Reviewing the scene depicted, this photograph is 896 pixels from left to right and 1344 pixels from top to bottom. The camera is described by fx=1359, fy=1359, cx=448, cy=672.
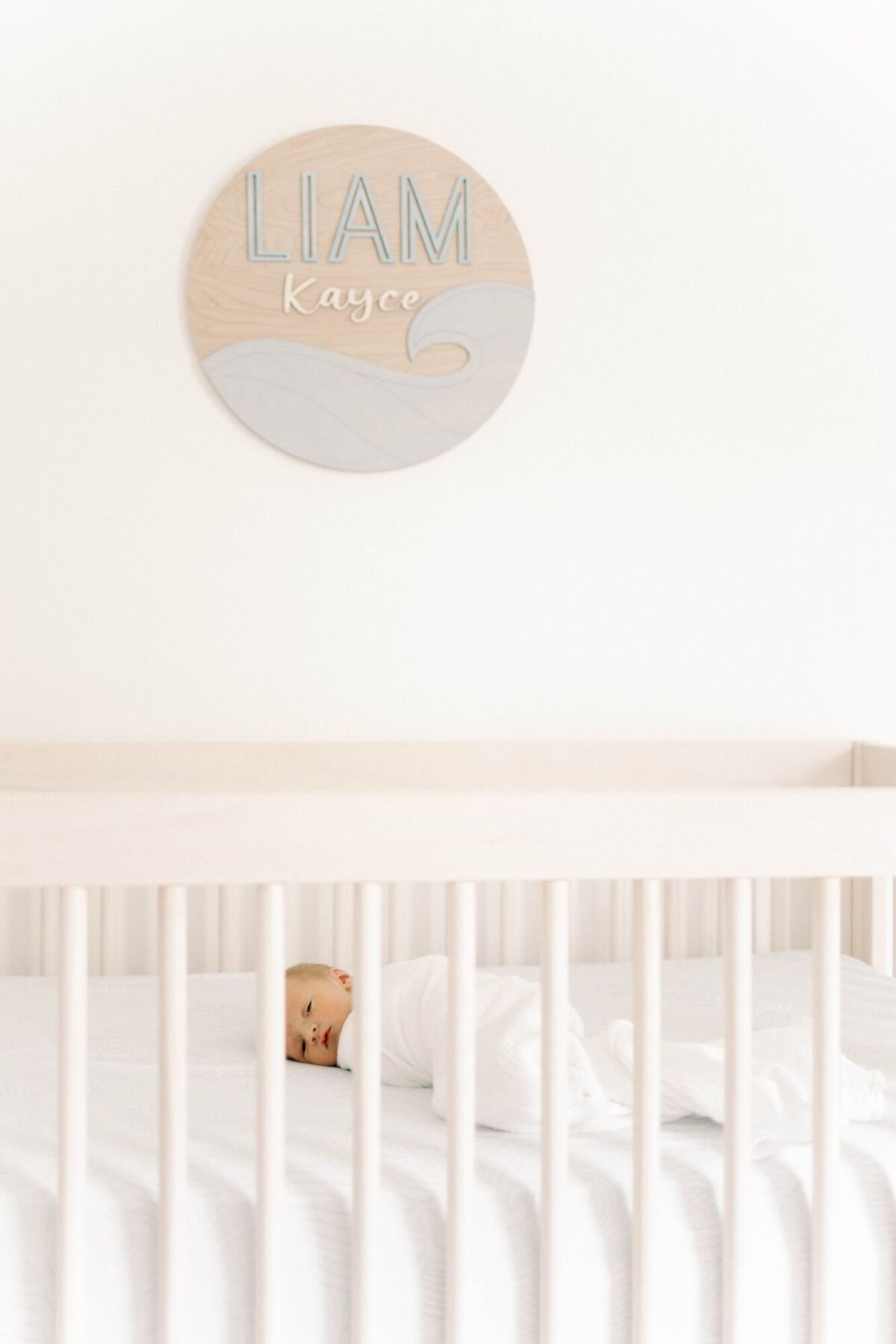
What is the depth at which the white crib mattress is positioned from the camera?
2.73 feet

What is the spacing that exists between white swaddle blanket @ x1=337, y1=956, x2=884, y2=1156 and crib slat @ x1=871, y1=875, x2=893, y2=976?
1.56 ft

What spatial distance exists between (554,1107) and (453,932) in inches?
4.8

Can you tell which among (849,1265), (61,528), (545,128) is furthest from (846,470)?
(849,1265)

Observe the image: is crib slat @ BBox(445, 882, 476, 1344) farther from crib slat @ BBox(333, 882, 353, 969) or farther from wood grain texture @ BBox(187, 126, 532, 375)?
wood grain texture @ BBox(187, 126, 532, 375)

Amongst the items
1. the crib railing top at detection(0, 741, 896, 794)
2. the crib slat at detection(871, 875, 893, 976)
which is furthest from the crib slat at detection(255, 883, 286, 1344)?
the crib slat at detection(871, 875, 893, 976)

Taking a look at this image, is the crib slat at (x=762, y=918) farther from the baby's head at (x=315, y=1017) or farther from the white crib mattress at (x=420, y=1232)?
the white crib mattress at (x=420, y=1232)

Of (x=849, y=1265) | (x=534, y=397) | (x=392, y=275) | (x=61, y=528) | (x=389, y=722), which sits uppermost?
(x=392, y=275)

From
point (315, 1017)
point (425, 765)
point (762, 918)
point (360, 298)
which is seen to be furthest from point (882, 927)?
point (360, 298)

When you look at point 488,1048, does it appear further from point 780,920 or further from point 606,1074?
point 780,920

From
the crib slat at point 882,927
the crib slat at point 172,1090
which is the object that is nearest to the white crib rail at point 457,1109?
the crib slat at point 172,1090

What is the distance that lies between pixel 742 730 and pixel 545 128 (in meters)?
0.86

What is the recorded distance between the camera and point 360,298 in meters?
1.78

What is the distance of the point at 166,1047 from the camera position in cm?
77

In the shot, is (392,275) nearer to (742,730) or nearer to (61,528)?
(61,528)
